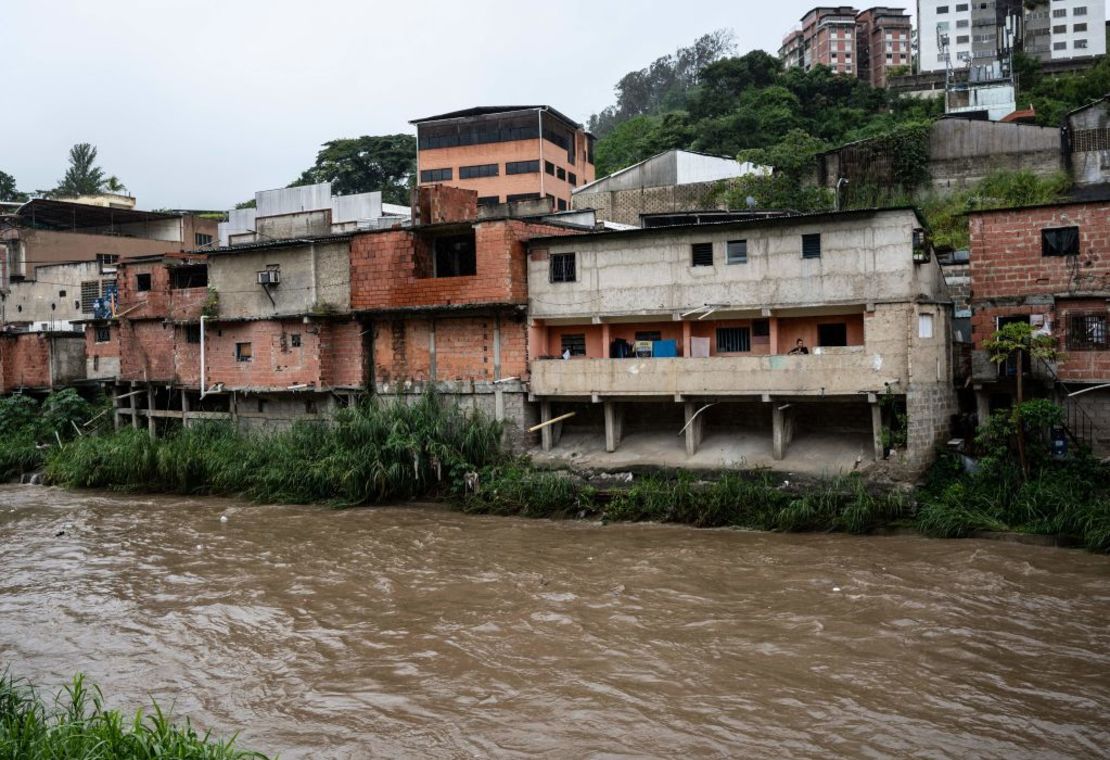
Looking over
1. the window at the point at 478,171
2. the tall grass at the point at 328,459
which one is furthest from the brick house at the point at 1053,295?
the window at the point at 478,171

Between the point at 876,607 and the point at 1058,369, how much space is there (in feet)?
25.7

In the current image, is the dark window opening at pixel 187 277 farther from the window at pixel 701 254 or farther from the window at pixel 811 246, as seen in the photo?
the window at pixel 811 246

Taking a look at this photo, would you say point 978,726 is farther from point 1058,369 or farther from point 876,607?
point 1058,369

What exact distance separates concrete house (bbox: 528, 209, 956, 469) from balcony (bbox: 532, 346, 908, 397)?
1.1 inches

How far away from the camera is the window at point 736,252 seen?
766 inches

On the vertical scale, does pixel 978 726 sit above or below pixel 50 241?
below

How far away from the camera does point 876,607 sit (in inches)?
499

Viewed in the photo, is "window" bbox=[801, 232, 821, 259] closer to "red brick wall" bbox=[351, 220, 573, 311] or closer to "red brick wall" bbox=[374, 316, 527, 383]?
"red brick wall" bbox=[351, 220, 573, 311]

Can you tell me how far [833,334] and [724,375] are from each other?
8.31 feet

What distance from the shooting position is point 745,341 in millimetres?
20312

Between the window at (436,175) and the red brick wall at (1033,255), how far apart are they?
26.9 meters

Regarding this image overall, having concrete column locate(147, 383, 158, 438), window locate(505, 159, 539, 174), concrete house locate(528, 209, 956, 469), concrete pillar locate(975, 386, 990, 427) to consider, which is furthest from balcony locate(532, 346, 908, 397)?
window locate(505, 159, 539, 174)

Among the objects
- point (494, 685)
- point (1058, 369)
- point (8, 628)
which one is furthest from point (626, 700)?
point (1058, 369)

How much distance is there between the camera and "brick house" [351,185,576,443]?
70.6 ft
